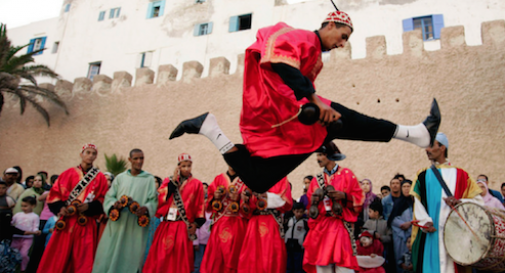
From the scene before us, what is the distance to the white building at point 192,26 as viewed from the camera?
12.6 metres

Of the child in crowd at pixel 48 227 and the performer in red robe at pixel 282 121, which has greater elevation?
the performer in red robe at pixel 282 121

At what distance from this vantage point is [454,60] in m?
10.0

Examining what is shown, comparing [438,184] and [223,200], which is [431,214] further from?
[223,200]

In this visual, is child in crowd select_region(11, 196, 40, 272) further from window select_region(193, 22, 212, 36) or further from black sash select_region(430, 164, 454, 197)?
window select_region(193, 22, 212, 36)

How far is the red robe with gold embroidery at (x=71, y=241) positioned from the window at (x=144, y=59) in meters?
12.2

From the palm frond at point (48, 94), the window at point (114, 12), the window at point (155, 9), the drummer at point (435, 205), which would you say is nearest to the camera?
the drummer at point (435, 205)

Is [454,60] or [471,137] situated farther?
[454,60]

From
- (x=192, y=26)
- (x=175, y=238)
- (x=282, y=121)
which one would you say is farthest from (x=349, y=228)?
(x=192, y=26)

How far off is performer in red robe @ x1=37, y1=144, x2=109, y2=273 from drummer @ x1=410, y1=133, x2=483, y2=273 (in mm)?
4312

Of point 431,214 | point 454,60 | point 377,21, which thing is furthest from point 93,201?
point 377,21

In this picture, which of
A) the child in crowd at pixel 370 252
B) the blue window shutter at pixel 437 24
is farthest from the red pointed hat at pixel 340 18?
the blue window shutter at pixel 437 24

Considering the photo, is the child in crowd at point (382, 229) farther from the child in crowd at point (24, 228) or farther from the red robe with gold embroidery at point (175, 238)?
the child in crowd at point (24, 228)

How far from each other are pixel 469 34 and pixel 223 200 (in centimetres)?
1034

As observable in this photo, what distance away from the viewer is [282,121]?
107 inches
